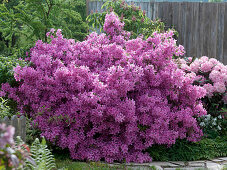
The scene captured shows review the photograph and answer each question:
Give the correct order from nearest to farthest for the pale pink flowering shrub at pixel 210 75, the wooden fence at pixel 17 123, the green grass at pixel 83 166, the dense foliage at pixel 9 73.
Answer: the wooden fence at pixel 17 123 → the green grass at pixel 83 166 → the dense foliage at pixel 9 73 → the pale pink flowering shrub at pixel 210 75

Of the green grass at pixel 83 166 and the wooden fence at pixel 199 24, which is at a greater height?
the wooden fence at pixel 199 24

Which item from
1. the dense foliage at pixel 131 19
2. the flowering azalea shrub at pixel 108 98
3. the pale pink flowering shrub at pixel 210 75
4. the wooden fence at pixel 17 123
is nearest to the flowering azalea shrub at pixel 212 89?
the pale pink flowering shrub at pixel 210 75

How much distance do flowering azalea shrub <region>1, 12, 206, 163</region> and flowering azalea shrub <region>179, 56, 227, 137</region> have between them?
1.94 ft

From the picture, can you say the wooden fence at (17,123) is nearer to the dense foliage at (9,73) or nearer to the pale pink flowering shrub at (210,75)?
the dense foliage at (9,73)

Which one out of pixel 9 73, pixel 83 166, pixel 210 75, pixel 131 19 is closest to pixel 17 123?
pixel 83 166

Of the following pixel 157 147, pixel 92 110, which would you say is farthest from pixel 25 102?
pixel 157 147

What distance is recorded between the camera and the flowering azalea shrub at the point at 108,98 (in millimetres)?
4680

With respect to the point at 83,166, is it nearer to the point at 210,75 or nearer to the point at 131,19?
the point at 210,75

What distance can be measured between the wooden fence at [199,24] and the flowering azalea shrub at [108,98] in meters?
4.10

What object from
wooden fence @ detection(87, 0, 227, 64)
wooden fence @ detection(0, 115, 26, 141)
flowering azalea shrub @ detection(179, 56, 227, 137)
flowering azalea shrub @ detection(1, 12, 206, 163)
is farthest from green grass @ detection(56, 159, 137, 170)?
wooden fence @ detection(87, 0, 227, 64)

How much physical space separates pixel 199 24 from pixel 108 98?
5.76 metres

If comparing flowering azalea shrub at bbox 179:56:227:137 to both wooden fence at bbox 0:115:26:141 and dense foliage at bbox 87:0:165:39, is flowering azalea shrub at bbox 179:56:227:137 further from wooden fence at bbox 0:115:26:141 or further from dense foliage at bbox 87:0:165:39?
wooden fence at bbox 0:115:26:141

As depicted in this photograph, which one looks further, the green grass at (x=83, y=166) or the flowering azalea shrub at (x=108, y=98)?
the flowering azalea shrub at (x=108, y=98)

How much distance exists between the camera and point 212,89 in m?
6.31
